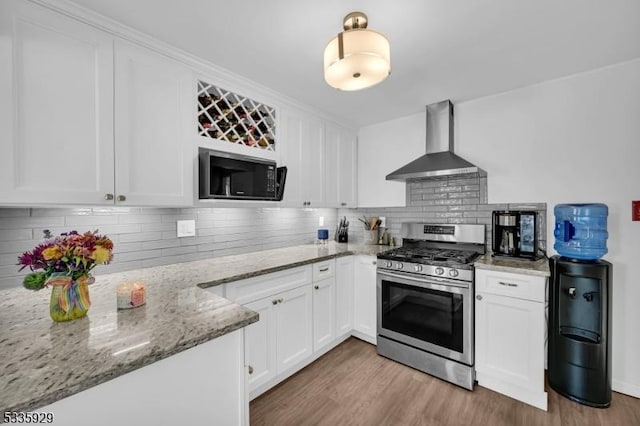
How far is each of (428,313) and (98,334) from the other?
2145mm

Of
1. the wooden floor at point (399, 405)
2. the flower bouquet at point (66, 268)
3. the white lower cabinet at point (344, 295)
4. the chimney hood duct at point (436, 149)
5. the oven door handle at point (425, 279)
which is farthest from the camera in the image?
the white lower cabinet at point (344, 295)

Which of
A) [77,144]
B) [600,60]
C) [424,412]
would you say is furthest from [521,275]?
[77,144]

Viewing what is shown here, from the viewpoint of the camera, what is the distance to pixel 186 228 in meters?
2.16

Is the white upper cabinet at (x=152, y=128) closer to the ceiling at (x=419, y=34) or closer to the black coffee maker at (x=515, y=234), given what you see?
the ceiling at (x=419, y=34)

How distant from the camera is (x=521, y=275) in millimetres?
1895

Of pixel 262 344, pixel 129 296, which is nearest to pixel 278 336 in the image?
pixel 262 344

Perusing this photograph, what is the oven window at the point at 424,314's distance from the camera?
6.95 feet

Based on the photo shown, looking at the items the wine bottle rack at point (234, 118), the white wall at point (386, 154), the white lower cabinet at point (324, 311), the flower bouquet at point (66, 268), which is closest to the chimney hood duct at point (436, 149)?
the white wall at point (386, 154)

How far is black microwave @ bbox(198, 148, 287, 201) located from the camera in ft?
6.20

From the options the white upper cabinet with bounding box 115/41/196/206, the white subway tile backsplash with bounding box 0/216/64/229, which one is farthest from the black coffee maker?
the white subway tile backsplash with bounding box 0/216/64/229

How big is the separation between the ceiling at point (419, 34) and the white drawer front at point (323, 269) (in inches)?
60.1

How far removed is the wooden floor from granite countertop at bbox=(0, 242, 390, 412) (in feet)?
3.37

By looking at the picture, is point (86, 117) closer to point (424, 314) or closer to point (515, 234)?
point (424, 314)

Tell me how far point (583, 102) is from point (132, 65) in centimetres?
316
